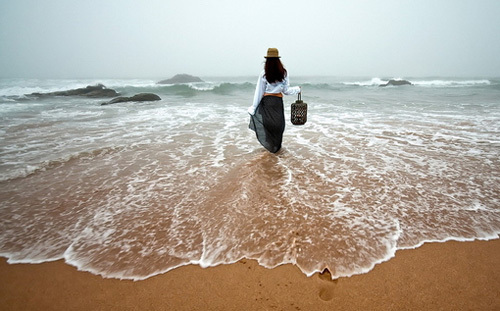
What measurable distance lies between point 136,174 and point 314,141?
157 inches

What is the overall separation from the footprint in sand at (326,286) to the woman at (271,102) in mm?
3117

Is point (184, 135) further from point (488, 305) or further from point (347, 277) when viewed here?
point (488, 305)

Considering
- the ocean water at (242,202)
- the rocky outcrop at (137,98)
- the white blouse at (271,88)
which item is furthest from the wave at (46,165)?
the rocky outcrop at (137,98)

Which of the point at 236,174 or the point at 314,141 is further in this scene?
the point at 314,141

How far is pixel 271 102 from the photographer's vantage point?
4551mm

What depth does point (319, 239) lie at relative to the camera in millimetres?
2289

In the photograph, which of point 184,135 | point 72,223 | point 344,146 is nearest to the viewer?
point 72,223

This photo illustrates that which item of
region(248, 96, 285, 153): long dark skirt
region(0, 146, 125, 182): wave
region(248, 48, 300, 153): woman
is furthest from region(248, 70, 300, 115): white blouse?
region(0, 146, 125, 182): wave

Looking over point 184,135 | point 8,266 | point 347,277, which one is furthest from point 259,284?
point 184,135

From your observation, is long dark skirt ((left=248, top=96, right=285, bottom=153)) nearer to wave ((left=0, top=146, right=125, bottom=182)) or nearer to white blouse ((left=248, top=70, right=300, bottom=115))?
white blouse ((left=248, top=70, right=300, bottom=115))

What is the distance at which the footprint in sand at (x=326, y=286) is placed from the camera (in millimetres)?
1750

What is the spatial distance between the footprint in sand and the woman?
3.12m

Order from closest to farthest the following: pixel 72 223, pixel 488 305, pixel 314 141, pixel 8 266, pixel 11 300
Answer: pixel 488 305
pixel 11 300
pixel 8 266
pixel 72 223
pixel 314 141

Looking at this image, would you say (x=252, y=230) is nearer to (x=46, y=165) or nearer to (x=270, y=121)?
(x=270, y=121)
